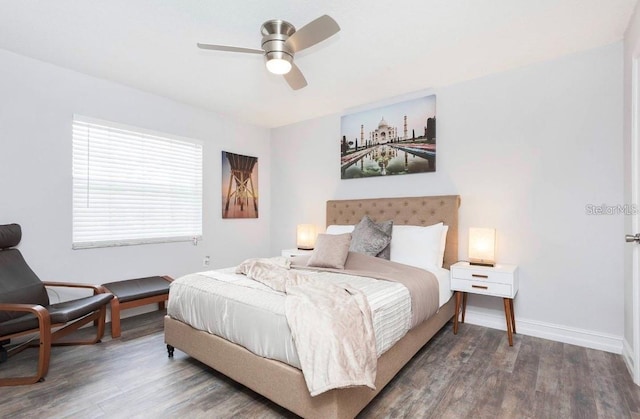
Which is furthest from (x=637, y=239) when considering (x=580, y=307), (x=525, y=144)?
(x=525, y=144)

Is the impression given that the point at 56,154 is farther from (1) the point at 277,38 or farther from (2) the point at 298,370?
(2) the point at 298,370

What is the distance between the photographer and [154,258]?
3830 mm

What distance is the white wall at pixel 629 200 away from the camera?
7.04 feet

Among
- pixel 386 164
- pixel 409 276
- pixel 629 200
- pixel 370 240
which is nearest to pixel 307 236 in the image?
pixel 370 240

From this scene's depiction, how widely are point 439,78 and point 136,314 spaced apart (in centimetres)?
441

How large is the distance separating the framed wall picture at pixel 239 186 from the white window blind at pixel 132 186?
41 centimetres

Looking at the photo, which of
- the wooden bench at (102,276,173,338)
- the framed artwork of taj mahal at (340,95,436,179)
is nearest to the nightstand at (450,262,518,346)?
the framed artwork of taj mahal at (340,95,436,179)

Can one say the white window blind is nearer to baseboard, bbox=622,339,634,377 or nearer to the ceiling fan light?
the ceiling fan light

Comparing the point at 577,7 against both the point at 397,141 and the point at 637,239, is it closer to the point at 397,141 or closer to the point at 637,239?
the point at 637,239

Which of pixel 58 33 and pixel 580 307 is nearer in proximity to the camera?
pixel 58 33

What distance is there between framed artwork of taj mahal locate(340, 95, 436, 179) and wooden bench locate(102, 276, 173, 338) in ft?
8.71

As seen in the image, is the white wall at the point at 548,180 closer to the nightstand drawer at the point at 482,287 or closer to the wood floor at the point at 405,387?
the wood floor at the point at 405,387

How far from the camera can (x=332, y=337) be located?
5.11ft

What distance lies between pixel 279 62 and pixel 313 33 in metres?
0.36
